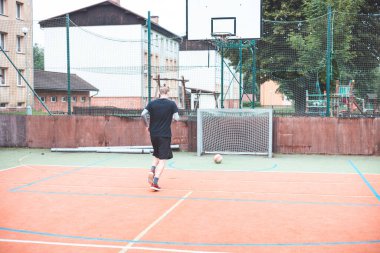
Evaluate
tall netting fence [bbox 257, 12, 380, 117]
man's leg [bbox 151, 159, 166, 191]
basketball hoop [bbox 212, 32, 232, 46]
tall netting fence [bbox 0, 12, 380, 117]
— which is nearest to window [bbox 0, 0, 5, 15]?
tall netting fence [bbox 0, 12, 380, 117]

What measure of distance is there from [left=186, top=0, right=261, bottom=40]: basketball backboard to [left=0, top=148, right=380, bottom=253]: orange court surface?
6.01m

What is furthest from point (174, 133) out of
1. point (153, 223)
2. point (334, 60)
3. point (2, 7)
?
point (2, 7)

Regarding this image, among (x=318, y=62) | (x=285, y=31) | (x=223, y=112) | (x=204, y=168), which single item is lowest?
(x=204, y=168)

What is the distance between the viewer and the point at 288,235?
5562 mm

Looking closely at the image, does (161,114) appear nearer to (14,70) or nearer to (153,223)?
(153,223)

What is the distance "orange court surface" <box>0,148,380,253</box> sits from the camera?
5254mm

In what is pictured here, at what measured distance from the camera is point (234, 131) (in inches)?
565

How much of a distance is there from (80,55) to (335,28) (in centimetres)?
2254

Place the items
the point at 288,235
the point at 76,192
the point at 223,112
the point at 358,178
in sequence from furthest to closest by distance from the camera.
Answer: the point at 223,112 → the point at 358,178 → the point at 76,192 → the point at 288,235

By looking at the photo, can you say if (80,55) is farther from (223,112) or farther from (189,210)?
(189,210)

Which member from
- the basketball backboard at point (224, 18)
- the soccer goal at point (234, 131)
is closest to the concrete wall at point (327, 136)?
the soccer goal at point (234, 131)

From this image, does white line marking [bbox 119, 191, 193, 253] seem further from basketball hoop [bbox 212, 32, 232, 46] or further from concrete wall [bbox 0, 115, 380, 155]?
basketball hoop [bbox 212, 32, 232, 46]

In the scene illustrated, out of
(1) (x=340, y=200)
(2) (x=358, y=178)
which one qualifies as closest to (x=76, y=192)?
(1) (x=340, y=200)

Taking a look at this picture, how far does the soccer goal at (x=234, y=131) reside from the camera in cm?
1418
